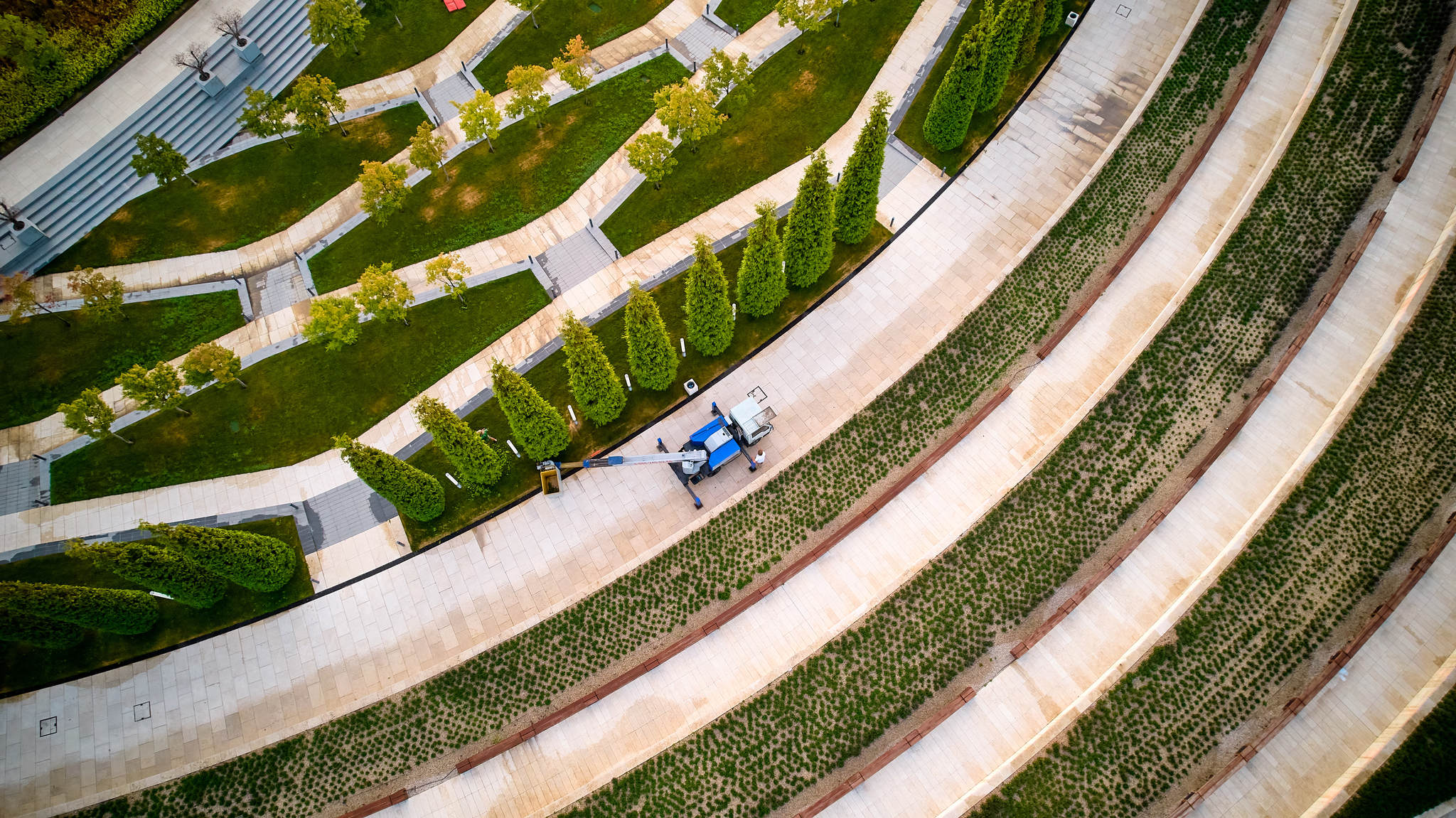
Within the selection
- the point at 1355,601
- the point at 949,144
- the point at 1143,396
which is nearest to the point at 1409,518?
the point at 1355,601

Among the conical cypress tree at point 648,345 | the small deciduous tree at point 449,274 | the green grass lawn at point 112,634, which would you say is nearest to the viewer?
the conical cypress tree at point 648,345

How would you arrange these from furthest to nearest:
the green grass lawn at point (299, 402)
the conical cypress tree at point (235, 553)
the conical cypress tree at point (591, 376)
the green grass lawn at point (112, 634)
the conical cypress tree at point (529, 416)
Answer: the green grass lawn at point (299, 402) → the green grass lawn at point (112, 634) → the conical cypress tree at point (591, 376) → the conical cypress tree at point (529, 416) → the conical cypress tree at point (235, 553)

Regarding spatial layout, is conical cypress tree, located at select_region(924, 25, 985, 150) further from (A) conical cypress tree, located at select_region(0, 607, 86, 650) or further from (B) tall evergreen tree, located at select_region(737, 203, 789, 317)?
(A) conical cypress tree, located at select_region(0, 607, 86, 650)

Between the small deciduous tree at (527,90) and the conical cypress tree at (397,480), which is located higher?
the small deciduous tree at (527,90)

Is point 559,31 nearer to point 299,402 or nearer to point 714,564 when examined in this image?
point 299,402

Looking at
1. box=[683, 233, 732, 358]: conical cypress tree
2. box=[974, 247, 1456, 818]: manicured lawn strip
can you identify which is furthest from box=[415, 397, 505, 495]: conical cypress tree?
box=[974, 247, 1456, 818]: manicured lawn strip

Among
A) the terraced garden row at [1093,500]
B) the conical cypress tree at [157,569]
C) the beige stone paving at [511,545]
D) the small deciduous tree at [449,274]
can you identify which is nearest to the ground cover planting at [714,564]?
the beige stone paving at [511,545]

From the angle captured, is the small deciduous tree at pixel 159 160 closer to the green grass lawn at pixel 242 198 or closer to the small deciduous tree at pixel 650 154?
the green grass lawn at pixel 242 198

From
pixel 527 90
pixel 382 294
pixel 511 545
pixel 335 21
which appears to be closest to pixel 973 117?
pixel 527 90
